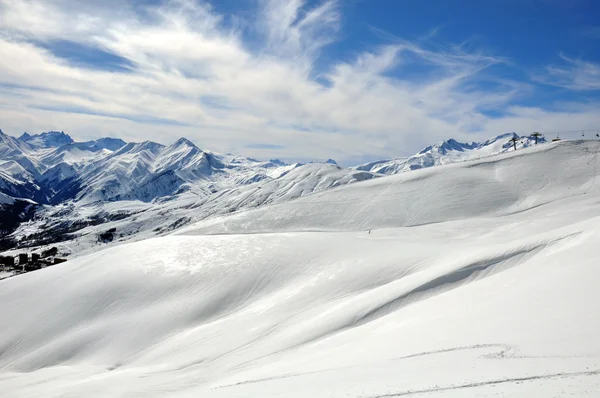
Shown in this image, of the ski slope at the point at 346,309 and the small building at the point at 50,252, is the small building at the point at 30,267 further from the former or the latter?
the ski slope at the point at 346,309

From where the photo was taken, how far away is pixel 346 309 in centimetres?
2727

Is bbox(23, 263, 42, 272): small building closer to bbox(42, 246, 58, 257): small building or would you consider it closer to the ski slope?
bbox(42, 246, 58, 257): small building

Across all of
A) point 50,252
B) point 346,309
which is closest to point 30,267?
point 50,252

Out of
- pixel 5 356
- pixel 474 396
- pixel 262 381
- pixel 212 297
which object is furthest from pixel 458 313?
pixel 5 356

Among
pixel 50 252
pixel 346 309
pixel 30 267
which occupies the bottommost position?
pixel 50 252

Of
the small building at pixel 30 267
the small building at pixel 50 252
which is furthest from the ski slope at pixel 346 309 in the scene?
the small building at pixel 50 252

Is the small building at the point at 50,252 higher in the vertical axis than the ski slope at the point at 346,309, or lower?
lower

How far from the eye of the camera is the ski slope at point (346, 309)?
1448cm

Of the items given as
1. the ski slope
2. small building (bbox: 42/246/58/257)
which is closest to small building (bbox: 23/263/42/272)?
small building (bbox: 42/246/58/257)

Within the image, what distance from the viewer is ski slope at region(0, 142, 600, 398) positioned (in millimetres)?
14484

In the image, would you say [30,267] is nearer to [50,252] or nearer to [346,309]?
[50,252]

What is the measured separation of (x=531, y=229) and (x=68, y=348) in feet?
170

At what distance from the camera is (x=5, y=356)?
3506 cm

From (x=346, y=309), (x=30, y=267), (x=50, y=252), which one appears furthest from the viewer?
(x=50, y=252)
